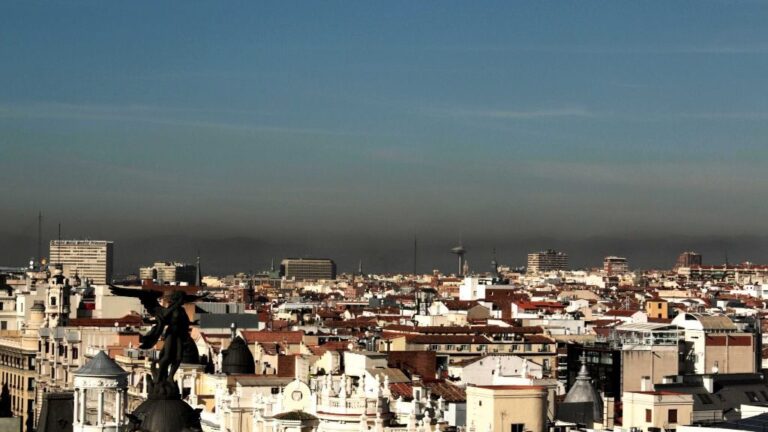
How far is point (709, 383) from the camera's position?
67375 millimetres

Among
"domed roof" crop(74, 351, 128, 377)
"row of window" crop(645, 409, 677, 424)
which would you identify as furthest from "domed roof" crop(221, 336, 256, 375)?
"row of window" crop(645, 409, 677, 424)

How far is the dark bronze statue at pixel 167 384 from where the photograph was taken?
14391mm

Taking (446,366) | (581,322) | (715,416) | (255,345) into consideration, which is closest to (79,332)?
(255,345)

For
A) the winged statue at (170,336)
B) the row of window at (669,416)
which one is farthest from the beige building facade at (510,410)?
the winged statue at (170,336)

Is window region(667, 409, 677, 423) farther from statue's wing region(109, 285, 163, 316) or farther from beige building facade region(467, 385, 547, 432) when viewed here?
statue's wing region(109, 285, 163, 316)

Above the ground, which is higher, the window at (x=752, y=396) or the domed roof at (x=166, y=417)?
the domed roof at (x=166, y=417)

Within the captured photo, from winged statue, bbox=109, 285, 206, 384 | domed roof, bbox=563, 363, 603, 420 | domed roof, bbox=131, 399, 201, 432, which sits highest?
winged statue, bbox=109, 285, 206, 384

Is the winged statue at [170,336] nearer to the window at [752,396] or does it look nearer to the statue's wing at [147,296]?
the statue's wing at [147,296]

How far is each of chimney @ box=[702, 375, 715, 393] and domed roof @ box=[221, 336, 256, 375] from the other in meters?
18.7

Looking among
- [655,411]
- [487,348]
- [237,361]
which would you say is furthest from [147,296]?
[487,348]

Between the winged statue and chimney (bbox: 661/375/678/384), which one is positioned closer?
the winged statue

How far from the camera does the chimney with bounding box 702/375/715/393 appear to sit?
66.4m

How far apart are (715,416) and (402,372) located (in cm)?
1561

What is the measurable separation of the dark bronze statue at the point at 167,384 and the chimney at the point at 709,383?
53.3 m
